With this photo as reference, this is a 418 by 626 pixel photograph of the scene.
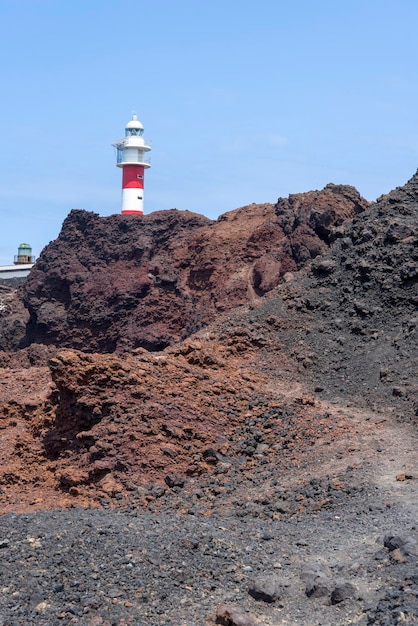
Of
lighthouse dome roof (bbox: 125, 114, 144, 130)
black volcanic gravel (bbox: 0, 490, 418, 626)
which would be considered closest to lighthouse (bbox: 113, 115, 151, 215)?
lighthouse dome roof (bbox: 125, 114, 144, 130)

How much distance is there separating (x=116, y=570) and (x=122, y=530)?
0.99 meters

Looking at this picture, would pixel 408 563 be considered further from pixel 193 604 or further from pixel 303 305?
pixel 303 305

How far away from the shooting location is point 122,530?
9.59 metres

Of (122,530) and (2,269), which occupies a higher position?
(2,269)

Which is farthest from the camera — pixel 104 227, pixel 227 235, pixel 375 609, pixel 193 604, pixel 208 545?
pixel 104 227

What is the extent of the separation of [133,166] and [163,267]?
13.0 metres

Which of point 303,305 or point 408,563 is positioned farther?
point 303,305

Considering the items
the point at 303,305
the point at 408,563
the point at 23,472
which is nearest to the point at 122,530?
the point at 408,563

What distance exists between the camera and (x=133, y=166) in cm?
4122

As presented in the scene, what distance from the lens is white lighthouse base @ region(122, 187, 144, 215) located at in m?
39.8

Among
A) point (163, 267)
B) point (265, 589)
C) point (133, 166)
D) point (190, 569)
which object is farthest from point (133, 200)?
point (265, 589)

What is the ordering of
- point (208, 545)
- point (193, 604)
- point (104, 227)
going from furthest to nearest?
point (104, 227) → point (208, 545) → point (193, 604)

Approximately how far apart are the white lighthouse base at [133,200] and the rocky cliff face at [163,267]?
7199mm

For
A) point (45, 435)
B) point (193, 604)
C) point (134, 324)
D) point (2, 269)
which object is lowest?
point (193, 604)
